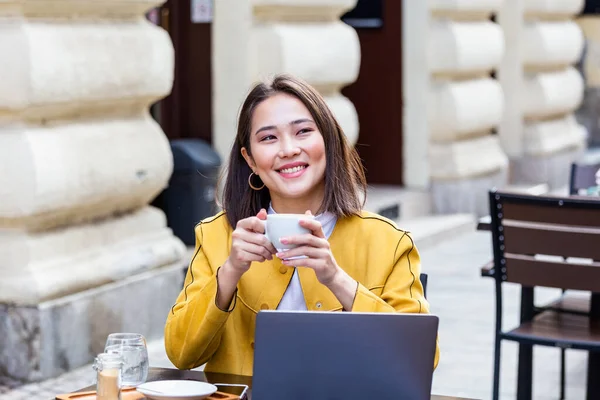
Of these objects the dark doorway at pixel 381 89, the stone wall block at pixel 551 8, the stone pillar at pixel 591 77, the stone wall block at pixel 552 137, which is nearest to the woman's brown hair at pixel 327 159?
the dark doorway at pixel 381 89

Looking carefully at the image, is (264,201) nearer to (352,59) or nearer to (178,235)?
(178,235)

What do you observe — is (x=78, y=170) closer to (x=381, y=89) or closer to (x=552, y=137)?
(x=381, y=89)

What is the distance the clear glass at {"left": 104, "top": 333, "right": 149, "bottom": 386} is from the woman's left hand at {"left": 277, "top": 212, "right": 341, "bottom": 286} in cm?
35

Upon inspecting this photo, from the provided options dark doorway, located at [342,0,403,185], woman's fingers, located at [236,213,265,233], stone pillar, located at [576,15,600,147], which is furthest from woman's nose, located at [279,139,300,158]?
stone pillar, located at [576,15,600,147]

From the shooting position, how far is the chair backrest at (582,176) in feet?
20.1

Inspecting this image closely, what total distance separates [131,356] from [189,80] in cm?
623

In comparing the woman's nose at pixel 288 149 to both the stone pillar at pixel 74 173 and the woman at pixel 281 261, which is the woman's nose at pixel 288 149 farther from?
the stone pillar at pixel 74 173

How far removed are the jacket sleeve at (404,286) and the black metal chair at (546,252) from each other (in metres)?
1.64

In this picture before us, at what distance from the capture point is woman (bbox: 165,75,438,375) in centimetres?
290

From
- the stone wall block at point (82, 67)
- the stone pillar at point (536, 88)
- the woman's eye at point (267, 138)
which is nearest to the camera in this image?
the woman's eye at point (267, 138)

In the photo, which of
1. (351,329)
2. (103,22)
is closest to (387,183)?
(103,22)

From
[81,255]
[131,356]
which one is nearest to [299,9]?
[81,255]

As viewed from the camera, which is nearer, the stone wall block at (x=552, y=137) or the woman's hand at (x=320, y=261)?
the woman's hand at (x=320, y=261)

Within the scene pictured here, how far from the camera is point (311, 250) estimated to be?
262 centimetres
